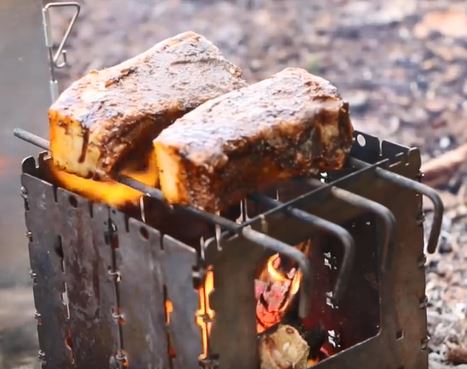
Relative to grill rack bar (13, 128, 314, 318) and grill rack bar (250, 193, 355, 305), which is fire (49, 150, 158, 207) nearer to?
grill rack bar (13, 128, 314, 318)

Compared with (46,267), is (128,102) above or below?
above

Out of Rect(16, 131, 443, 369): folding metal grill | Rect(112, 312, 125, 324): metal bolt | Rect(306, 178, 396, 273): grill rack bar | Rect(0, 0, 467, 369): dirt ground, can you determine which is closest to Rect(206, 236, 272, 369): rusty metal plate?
Rect(16, 131, 443, 369): folding metal grill

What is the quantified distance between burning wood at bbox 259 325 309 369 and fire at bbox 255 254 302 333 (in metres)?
0.09

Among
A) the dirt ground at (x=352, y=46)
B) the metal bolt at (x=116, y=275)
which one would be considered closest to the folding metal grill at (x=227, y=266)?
the metal bolt at (x=116, y=275)

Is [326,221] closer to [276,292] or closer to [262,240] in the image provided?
[262,240]

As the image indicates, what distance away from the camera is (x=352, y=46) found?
22.3 ft

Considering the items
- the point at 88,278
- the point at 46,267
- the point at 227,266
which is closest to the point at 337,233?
the point at 227,266

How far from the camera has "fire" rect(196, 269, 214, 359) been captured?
255 centimetres

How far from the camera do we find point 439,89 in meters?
6.07

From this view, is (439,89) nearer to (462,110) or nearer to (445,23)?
(462,110)

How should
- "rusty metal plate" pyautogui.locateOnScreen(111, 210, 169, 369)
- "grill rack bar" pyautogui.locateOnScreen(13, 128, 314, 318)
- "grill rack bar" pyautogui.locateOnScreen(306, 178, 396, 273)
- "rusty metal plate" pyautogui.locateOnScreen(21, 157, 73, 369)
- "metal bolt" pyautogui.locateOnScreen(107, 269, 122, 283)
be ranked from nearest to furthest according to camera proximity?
"grill rack bar" pyautogui.locateOnScreen(13, 128, 314, 318) → "grill rack bar" pyautogui.locateOnScreen(306, 178, 396, 273) → "rusty metal plate" pyautogui.locateOnScreen(111, 210, 169, 369) → "metal bolt" pyautogui.locateOnScreen(107, 269, 122, 283) → "rusty metal plate" pyautogui.locateOnScreen(21, 157, 73, 369)

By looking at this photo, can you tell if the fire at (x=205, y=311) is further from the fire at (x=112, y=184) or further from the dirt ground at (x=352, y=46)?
the dirt ground at (x=352, y=46)

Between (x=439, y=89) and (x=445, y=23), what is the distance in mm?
938

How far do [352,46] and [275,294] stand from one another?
13.0 feet
